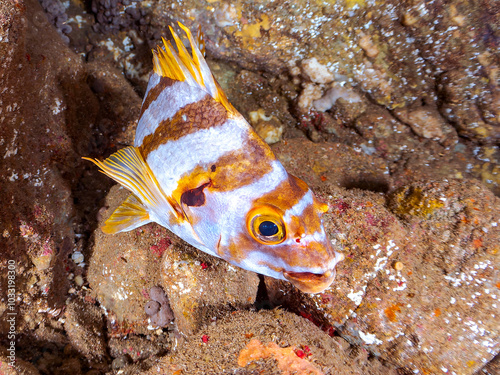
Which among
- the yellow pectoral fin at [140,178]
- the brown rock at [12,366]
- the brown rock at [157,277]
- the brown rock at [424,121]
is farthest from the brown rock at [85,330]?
the brown rock at [424,121]

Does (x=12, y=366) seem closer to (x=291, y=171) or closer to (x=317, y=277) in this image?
(x=317, y=277)

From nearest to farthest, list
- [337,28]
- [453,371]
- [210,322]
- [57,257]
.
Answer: [453,371]
[210,322]
[57,257]
[337,28]

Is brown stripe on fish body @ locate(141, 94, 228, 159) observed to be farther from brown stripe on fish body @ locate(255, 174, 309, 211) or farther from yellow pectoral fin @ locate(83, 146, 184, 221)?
brown stripe on fish body @ locate(255, 174, 309, 211)

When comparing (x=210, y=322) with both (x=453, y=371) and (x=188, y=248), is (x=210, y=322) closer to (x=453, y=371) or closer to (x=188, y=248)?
(x=188, y=248)

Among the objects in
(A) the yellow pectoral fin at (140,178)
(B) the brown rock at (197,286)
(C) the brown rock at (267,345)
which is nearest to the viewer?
(C) the brown rock at (267,345)

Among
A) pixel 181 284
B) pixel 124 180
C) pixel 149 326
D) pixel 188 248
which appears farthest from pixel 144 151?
pixel 149 326

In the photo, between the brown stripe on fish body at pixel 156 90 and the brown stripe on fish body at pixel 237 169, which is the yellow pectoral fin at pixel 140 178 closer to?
the brown stripe on fish body at pixel 237 169
